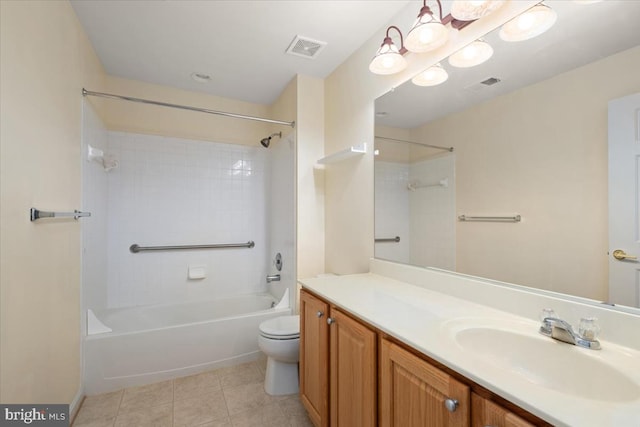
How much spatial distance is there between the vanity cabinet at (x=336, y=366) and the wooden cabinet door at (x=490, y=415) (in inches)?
16.3

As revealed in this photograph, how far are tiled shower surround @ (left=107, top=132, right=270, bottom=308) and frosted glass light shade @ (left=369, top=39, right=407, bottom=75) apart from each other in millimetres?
1945

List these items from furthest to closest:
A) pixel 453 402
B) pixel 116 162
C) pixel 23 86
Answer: pixel 116 162, pixel 23 86, pixel 453 402

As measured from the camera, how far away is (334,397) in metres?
1.34

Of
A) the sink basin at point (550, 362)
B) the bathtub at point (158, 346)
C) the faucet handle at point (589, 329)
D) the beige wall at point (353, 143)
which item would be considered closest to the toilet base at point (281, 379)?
the bathtub at point (158, 346)

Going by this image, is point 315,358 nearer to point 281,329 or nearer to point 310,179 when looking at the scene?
point 281,329

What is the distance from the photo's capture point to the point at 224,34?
2.02m

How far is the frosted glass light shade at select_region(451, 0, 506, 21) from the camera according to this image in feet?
3.92

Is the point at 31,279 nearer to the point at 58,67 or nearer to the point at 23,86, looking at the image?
the point at 23,86

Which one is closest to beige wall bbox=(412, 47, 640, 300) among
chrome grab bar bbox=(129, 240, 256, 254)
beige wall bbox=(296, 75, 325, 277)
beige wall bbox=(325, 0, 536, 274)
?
beige wall bbox=(325, 0, 536, 274)

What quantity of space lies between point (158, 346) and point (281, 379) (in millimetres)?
977

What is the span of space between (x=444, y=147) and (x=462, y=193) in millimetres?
286

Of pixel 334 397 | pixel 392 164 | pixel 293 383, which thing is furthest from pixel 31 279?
pixel 392 164

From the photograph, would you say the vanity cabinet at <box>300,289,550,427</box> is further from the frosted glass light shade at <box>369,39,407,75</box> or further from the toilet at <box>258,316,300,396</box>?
the frosted glass light shade at <box>369,39,407,75</box>

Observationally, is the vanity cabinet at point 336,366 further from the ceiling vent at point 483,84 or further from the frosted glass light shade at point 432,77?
the frosted glass light shade at point 432,77
